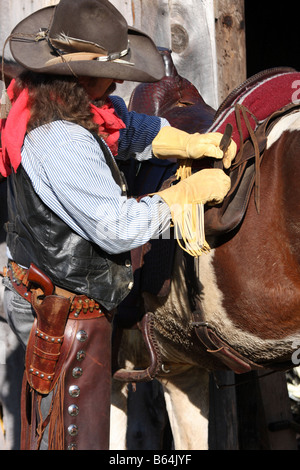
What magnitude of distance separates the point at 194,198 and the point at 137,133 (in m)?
0.63

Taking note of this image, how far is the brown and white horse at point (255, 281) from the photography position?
185 centimetres

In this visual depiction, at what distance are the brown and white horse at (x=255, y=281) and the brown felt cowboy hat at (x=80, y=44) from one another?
507 mm

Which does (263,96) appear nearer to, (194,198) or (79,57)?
(194,198)

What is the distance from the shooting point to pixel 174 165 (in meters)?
2.39

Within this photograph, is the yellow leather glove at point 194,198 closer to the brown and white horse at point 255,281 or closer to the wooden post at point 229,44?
the brown and white horse at point 255,281

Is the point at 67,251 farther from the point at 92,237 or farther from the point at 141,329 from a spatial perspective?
the point at 141,329

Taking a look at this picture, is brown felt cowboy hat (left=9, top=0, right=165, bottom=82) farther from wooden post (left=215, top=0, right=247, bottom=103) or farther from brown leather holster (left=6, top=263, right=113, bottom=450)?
wooden post (left=215, top=0, right=247, bottom=103)

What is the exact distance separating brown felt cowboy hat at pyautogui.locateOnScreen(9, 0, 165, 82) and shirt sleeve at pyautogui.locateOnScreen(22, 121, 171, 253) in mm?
171

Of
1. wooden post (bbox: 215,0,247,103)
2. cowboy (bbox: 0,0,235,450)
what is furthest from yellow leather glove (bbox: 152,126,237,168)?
wooden post (bbox: 215,0,247,103)

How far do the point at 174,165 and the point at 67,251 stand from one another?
2.24ft

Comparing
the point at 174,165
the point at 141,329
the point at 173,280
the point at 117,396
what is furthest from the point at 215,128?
the point at 117,396

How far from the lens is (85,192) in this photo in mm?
1776

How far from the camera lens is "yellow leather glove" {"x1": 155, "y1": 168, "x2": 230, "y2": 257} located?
1.82 m

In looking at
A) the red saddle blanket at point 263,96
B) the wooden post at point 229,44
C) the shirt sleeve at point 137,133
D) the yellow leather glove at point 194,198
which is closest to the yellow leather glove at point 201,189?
the yellow leather glove at point 194,198
